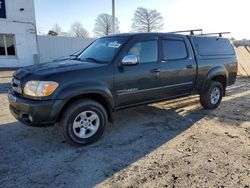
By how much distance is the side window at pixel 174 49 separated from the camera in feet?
18.5

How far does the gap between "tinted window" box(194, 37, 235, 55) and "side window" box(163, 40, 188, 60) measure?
534 millimetres

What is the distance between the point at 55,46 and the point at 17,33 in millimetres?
3273

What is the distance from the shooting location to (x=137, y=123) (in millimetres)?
5805

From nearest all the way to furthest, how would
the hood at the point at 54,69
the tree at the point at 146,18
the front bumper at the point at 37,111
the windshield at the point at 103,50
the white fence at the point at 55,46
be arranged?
the front bumper at the point at 37,111 < the hood at the point at 54,69 < the windshield at the point at 103,50 < the white fence at the point at 55,46 < the tree at the point at 146,18

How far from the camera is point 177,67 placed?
577 cm

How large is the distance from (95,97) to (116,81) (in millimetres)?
477

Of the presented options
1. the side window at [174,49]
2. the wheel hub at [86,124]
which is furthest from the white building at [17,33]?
the wheel hub at [86,124]

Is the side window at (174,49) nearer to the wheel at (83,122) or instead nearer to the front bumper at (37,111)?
the wheel at (83,122)

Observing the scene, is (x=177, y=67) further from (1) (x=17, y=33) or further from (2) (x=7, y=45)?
(2) (x=7, y=45)

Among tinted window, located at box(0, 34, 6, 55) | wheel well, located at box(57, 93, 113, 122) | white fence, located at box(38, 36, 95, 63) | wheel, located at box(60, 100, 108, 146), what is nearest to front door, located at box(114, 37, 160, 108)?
wheel well, located at box(57, 93, 113, 122)

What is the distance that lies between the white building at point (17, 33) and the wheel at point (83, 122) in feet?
50.6

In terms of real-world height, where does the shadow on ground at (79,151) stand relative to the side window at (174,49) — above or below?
below

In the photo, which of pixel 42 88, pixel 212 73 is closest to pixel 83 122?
pixel 42 88

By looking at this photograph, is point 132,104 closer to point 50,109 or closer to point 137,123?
point 137,123
